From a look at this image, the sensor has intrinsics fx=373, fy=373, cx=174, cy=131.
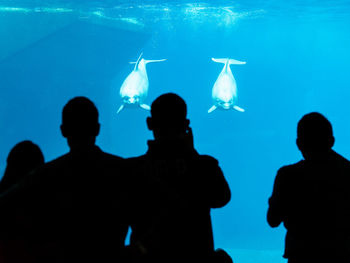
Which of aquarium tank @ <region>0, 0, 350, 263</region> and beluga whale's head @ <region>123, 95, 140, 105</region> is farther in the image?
aquarium tank @ <region>0, 0, 350, 263</region>

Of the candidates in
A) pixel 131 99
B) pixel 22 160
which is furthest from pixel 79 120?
pixel 131 99

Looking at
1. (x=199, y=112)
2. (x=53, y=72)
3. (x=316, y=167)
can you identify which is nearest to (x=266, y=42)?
(x=199, y=112)

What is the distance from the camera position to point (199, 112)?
141 ft

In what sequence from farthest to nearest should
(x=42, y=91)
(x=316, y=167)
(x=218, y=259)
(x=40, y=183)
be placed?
(x=42, y=91), (x=316, y=167), (x=218, y=259), (x=40, y=183)

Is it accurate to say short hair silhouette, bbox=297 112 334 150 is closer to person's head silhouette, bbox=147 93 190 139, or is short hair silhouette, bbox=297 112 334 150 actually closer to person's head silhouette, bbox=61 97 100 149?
person's head silhouette, bbox=147 93 190 139

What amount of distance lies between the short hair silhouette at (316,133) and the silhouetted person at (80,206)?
1.63 metres

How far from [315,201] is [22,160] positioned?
7.62 ft

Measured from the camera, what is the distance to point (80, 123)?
8.45ft

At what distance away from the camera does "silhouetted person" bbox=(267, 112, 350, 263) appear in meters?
3.01

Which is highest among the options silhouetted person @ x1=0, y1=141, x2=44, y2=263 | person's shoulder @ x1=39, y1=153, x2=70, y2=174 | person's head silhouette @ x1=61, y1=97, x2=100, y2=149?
person's head silhouette @ x1=61, y1=97, x2=100, y2=149

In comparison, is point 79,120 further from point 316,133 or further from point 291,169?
point 316,133

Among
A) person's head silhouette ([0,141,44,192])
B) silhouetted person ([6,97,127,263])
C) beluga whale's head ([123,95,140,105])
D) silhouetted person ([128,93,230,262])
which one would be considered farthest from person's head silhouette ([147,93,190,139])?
beluga whale's head ([123,95,140,105])

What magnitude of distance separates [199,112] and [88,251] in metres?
40.9

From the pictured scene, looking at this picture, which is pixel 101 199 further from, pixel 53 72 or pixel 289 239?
pixel 53 72
